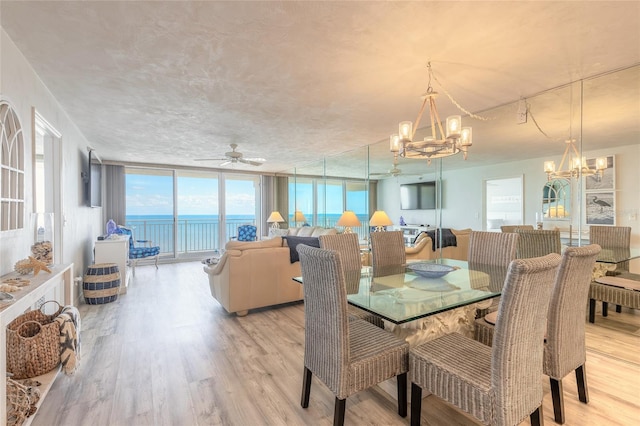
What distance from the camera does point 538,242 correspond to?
3.30 m

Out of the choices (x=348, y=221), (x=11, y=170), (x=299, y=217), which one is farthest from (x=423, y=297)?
(x=299, y=217)

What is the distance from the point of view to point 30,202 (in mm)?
2244

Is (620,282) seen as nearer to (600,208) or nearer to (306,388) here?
(600,208)

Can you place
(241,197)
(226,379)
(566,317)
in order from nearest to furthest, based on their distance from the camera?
(566,317)
(226,379)
(241,197)

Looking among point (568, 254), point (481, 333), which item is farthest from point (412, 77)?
point (481, 333)

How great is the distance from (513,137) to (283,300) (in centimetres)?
353

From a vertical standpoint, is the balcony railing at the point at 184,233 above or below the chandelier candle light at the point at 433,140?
below

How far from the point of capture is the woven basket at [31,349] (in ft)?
5.68

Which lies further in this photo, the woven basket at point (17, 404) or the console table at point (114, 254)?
the console table at point (114, 254)

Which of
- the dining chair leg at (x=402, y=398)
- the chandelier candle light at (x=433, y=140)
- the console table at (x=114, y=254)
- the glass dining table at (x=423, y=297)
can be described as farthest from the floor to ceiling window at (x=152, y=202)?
the dining chair leg at (x=402, y=398)

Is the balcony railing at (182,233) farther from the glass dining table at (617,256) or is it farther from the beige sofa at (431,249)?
the glass dining table at (617,256)

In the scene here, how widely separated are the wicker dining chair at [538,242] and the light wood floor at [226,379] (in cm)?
84

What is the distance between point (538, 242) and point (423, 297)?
2.38 meters

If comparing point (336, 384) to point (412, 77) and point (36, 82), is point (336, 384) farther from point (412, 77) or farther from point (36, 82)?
point (36, 82)
